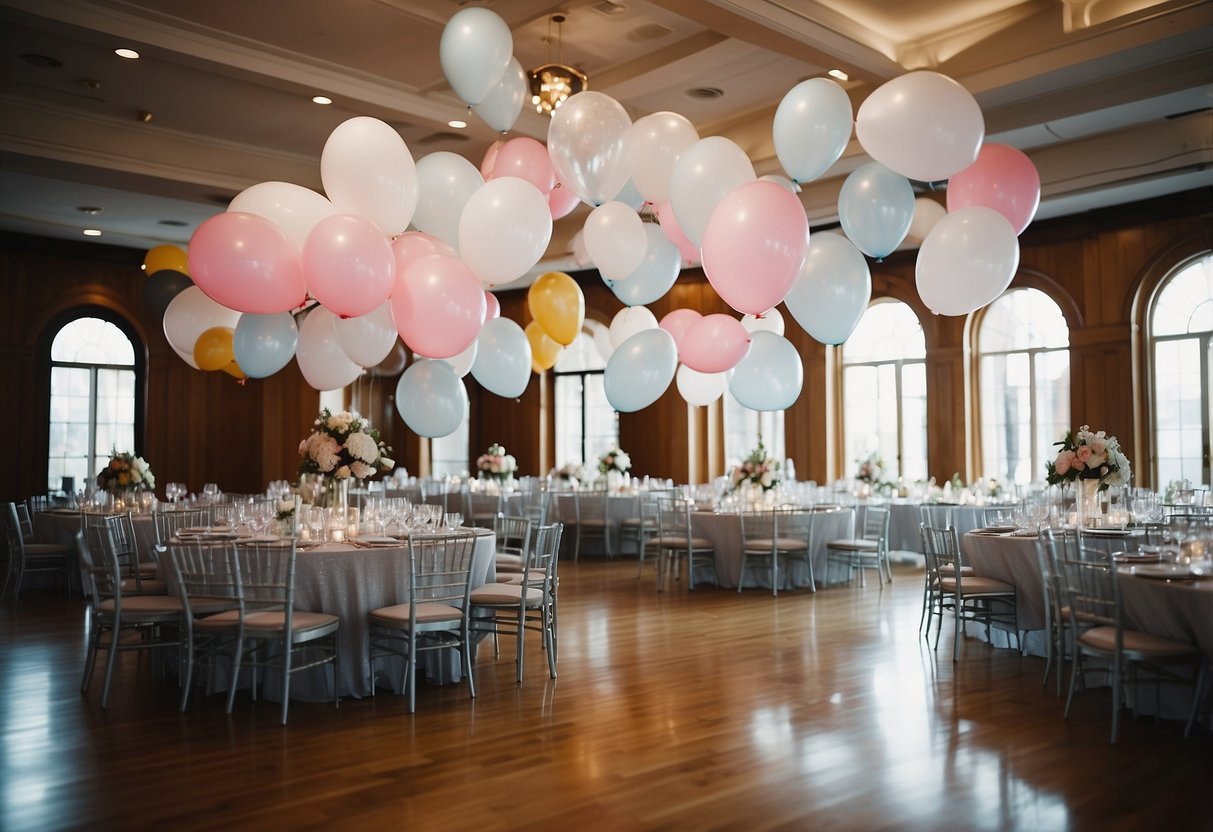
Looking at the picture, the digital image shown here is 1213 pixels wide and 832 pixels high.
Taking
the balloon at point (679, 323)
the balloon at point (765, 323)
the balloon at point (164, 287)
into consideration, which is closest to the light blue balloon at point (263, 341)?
the balloon at point (679, 323)

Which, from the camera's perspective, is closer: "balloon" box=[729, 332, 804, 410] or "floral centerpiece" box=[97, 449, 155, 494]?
"balloon" box=[729, 332, 804, 410]

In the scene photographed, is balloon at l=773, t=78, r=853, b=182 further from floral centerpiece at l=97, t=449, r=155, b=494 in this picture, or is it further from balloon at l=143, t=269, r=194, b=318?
floral centerpiece at l=97, t=449, r=155, b=494

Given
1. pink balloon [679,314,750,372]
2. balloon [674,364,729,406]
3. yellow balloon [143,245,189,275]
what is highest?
yellow balloon [143,245,189,275]

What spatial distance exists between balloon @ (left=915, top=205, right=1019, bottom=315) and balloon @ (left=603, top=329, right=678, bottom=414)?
5.99ft

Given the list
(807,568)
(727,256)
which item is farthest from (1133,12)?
(807,568)

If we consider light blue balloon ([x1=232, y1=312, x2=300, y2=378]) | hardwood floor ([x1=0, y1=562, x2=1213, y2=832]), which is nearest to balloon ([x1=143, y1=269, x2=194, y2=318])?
light blue balloon ([x1=232, y1=312, x2=300, y2=378])

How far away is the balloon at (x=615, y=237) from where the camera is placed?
20.3 ft

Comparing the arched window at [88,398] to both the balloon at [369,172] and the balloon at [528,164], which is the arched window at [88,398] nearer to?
the balloon at [528,164]

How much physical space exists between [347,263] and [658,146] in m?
2.14

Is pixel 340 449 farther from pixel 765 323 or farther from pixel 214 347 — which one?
pixel 765 323

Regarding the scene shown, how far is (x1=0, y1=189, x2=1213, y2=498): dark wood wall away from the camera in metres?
10.9

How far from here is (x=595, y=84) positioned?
8625 mm

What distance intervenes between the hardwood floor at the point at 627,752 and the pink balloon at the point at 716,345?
1.98m

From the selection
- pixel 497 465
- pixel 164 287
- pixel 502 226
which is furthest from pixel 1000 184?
pixel 497 465
